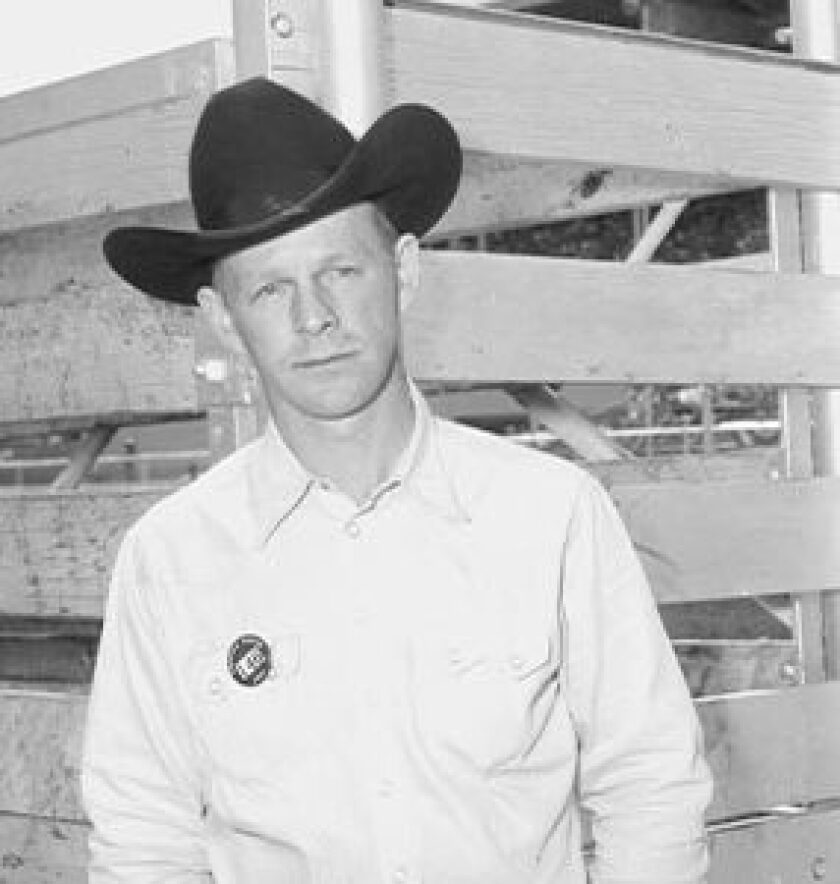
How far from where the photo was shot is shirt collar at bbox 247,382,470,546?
6.88 ft

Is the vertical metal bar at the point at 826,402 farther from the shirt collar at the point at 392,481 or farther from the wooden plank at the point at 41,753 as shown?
the shirt collar at the point at 392,481

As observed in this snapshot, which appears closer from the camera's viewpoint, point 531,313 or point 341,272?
point 341,272

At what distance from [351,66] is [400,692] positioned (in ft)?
2.77

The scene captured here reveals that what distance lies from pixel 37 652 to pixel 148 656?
6.19 feet

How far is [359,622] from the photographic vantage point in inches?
81.0

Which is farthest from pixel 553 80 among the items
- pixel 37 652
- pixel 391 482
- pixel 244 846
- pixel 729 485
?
pixel 37 652

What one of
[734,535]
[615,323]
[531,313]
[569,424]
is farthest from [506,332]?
[569,424]

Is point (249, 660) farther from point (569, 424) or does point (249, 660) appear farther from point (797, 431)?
point (569, 424)

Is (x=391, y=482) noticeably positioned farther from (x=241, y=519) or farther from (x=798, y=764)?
(x=798, y=764)

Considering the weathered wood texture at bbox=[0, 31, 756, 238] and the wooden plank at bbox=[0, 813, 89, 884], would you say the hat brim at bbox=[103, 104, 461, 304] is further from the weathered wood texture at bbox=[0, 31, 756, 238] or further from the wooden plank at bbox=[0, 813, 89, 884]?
the wooden plank at bbox=[0, 813, 89, 884]

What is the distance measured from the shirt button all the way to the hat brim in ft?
0.95

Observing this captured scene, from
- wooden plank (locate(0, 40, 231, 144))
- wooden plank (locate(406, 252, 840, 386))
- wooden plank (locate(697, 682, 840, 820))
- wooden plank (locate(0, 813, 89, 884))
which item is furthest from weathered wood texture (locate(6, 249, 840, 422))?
wooden plank (locate(0, 813, 89, 884))

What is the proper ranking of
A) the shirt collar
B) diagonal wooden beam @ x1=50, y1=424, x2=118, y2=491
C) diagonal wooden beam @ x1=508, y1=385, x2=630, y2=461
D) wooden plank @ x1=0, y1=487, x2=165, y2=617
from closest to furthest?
the shirt collar < wooden plank @ x1=0, y1=487, x2=165, y2=617 < diagonal wooden beam @ x1=508, y1=385, x2=630, y2=461 < diagonal wooden beam @ x1=50, y1=424, x2=118, y2=491

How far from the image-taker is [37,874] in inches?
118
